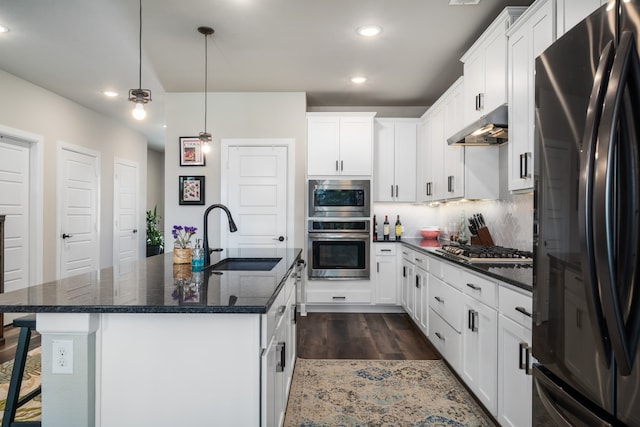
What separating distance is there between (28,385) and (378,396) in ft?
7.97

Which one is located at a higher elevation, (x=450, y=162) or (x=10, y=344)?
(x=450, y=162)

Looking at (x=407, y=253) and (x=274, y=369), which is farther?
(x=407, y=253)

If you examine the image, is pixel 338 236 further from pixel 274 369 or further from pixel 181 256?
pixel 274 369

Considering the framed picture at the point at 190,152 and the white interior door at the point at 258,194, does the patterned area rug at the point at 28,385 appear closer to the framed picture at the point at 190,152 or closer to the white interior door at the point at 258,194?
the white interior door at the point at 258,194

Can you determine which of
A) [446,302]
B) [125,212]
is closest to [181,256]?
[446,302]

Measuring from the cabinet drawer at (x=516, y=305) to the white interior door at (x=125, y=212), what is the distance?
5677 mm

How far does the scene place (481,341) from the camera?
88.3 inches

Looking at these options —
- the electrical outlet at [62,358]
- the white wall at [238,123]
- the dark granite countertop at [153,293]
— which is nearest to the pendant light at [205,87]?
the white wall at [238,123]

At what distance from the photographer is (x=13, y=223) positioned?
4180 millimetres

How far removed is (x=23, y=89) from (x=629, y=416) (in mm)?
5492

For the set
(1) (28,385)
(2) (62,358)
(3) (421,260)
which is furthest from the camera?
(3) (421,260)

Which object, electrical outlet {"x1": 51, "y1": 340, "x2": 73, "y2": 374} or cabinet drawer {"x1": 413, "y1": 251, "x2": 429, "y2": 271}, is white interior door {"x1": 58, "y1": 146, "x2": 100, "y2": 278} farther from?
cabinet drawer {"x1": 413, "y1": 251, "x2": 429, "y2": 271}

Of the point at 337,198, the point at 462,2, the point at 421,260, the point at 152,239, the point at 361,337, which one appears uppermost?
the point at 462,2

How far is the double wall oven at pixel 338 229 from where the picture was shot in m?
4.55
